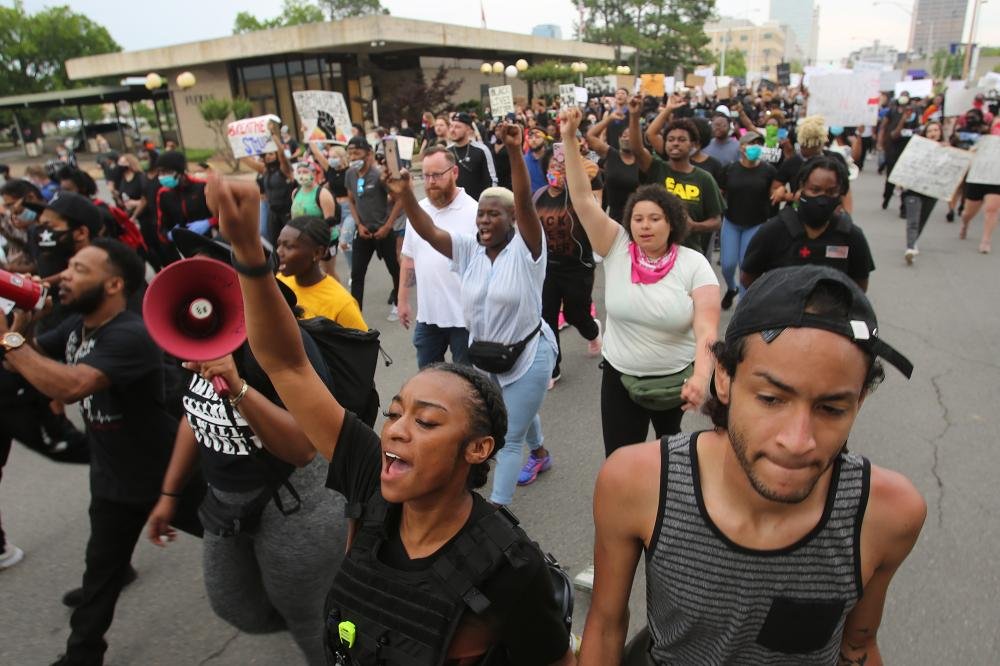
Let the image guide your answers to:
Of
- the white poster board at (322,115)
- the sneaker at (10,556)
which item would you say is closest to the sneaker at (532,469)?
the sneaker at (10,556)

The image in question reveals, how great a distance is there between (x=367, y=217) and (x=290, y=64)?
27460 mm

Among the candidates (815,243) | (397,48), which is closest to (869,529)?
(815,243)

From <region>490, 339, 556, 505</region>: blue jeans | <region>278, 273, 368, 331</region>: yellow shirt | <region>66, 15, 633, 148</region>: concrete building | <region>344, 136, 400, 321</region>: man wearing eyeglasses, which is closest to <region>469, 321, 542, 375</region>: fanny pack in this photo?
<region>490, 339, 556, 505</region>: blue jeans

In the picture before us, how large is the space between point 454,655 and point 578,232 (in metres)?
3.89

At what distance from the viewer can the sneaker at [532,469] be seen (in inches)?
158

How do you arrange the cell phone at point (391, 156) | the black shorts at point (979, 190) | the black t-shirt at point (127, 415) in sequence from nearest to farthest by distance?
the black t-shirt at point (127, 415) < the cell phone at point (391, 156) < the black shorts at point (979, 190)

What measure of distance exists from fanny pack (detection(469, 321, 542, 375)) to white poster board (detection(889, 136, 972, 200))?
23.4ft

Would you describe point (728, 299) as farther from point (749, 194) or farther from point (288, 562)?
point (288, 562)

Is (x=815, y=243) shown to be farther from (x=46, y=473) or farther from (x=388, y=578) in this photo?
(x=46, y=473)

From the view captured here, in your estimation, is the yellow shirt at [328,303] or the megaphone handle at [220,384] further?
the yellow shirt at [328,303]

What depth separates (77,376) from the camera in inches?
94.6

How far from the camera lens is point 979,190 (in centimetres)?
934

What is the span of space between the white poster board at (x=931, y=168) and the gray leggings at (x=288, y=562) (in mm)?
8495

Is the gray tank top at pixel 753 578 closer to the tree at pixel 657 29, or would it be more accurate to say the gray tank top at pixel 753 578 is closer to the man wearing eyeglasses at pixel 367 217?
the man wearing eyeglasses at pixel 367 217
